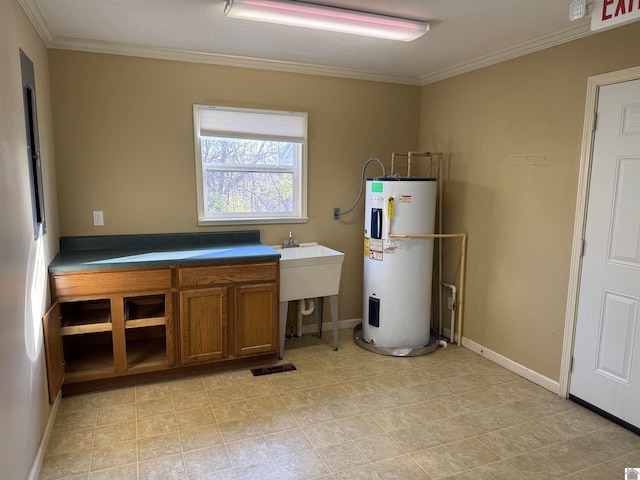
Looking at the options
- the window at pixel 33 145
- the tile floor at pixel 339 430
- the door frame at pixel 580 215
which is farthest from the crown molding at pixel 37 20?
the door frame at pixel 580 215

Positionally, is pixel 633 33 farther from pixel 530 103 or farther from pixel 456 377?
pixel 456 377

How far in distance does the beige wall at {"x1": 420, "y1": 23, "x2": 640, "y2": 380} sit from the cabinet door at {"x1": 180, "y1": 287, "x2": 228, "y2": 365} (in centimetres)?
213

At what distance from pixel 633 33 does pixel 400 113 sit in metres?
2.05

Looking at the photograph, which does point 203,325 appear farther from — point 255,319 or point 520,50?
point 520,50

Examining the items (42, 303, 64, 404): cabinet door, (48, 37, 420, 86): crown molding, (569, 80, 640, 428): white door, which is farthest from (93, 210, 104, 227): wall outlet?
(569, 80, 640, 428): white door

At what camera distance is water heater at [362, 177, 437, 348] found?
3.56 meters

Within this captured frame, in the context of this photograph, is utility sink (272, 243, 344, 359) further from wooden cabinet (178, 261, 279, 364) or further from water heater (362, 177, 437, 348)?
water heater (362, 177, 437, 348)

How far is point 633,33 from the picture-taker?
8.16 feet

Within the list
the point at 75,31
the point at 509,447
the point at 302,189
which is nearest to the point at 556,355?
the point at 509,447

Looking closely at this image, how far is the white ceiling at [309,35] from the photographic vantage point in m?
2.50

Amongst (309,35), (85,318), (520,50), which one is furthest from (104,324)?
(520,50)

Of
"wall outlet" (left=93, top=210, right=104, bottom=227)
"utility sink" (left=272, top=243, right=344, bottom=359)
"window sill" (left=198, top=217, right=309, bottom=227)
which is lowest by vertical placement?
"utility sink" (left=272, top=243, right=344, bottom=359)

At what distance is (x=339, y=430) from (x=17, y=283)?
6.16ft

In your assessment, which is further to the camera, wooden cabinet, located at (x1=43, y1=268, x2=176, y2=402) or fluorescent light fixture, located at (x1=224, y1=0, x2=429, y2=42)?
wooden cabinet, located at (x1=43, y1=268, x2=176, y2=402)
